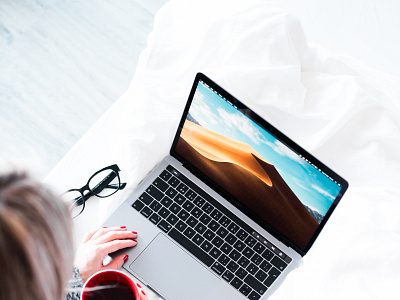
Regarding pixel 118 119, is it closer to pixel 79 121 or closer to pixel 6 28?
pixel 79 121

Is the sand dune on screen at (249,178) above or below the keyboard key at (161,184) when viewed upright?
above

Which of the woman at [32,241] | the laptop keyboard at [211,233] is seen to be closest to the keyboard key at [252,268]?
the laptop keyboard at [211,233]

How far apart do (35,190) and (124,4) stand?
130 centimetres

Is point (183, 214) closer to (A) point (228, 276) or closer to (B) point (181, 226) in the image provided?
(B) point (181, 226)

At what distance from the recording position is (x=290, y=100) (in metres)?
Answer: 0.94

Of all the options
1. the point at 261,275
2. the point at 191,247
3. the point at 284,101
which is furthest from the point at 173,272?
the point at 284,101

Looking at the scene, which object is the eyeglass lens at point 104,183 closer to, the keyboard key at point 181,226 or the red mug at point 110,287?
the keyboard key at point 181,226

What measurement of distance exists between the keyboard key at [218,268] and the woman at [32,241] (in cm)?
37

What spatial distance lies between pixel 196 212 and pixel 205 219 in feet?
0.07

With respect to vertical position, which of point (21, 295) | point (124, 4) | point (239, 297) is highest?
point (124, 4)

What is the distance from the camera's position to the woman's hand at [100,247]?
830 millimetres

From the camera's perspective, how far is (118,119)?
1005 millimetres

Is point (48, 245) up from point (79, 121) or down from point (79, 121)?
down

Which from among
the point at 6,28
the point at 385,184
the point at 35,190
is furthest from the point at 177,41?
the point at 6,28
